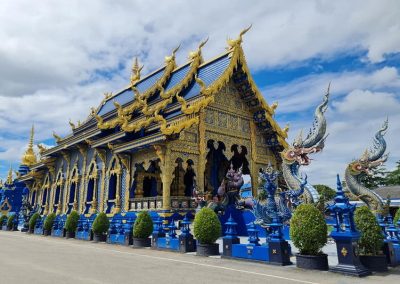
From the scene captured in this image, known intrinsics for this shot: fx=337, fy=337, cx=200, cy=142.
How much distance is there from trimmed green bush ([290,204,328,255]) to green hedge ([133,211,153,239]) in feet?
19.0

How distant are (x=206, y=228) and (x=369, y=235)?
3912 millimetres

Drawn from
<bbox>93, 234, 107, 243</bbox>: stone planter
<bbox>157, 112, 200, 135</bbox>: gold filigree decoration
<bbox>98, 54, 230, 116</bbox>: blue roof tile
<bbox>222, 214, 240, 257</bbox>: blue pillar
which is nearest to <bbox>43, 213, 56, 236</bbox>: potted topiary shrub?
<bbox>93, 234, 107, 243</bbox>: stone planter

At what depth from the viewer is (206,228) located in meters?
8.91

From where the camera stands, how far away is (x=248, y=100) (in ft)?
56.4

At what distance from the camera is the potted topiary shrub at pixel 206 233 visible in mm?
8914

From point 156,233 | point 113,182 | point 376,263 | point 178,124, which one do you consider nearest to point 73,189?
point 113,182

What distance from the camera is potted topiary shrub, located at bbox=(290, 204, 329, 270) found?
655cm

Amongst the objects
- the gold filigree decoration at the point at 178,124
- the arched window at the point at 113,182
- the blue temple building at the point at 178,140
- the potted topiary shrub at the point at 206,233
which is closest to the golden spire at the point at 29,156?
the blue temple building at the point at 178,140

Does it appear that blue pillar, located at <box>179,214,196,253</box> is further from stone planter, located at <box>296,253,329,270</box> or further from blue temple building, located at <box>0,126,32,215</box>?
blue temple building, located at <box>0,126,32,215</box>

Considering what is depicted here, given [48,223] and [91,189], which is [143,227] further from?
[91,189]

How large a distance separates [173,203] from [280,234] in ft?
23.0

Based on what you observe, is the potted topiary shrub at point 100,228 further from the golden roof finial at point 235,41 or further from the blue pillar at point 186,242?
the golden roof finial at point 235,41

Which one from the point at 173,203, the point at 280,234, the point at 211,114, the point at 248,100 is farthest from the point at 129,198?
the point at 280,234

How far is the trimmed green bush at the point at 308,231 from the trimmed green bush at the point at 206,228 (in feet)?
8.56
